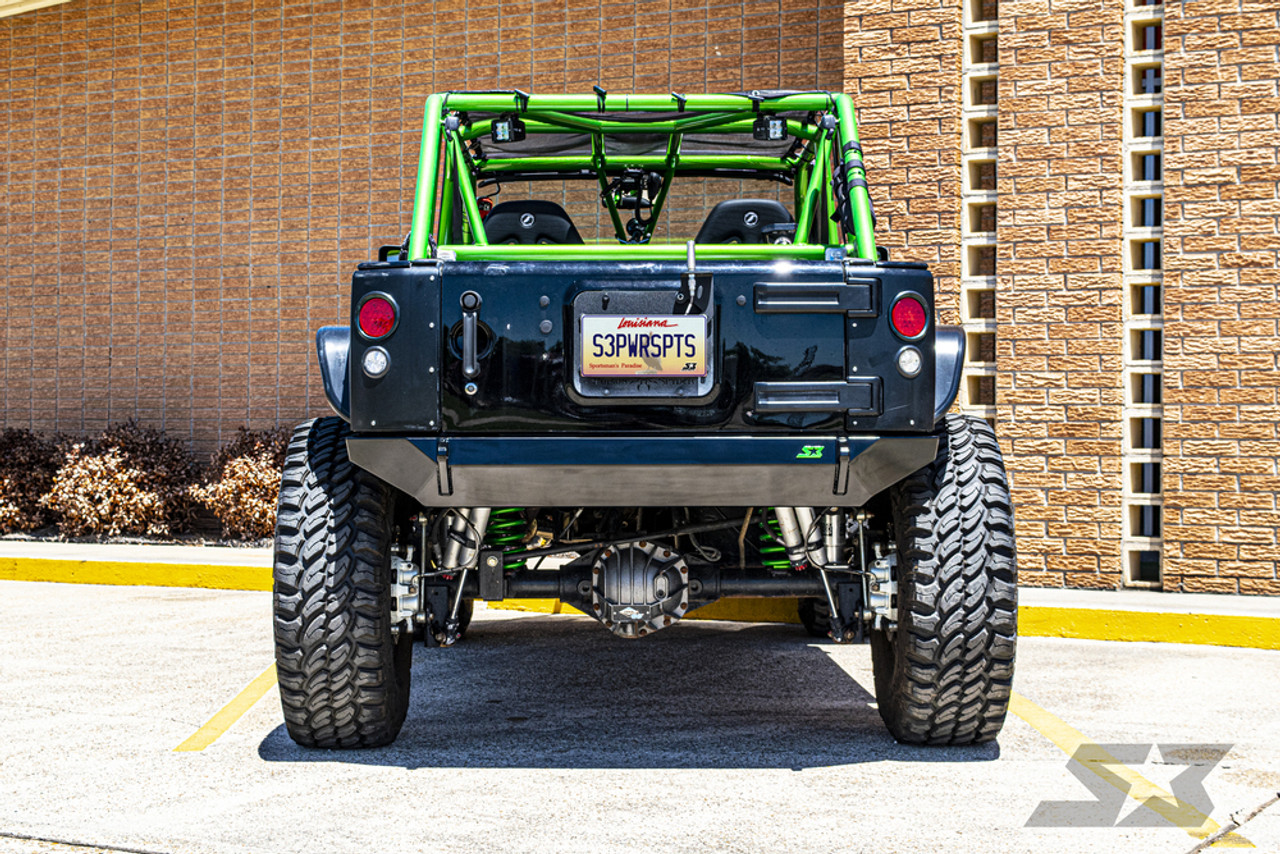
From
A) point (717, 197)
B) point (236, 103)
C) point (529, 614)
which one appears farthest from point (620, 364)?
point (236, 103)

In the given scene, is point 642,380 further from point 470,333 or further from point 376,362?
point 376,362

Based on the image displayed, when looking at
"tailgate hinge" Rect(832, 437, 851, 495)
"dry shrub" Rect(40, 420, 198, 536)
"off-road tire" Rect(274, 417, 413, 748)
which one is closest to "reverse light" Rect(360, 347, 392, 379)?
"off-road tire" Rect(274, 417, 413, 748)

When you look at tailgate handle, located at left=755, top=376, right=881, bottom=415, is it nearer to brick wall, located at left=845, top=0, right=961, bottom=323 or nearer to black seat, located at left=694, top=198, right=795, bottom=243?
black seat, located at left=694, top=198, right=795, bottom=243

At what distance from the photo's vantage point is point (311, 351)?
11695mm

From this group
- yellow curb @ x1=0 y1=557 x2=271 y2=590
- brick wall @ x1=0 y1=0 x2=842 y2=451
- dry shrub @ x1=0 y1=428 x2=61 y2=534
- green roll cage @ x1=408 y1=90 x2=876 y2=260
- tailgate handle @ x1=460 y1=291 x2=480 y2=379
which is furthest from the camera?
dry shrub @ x1=0 y1=428 x2=61 y2=534

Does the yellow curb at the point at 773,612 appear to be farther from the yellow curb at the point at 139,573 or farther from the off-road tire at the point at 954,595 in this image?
the off-road tire at the point at 954,595

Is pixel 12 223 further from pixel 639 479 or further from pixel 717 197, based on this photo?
pixel 639 479

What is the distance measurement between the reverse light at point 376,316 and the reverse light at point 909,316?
5.04 feet

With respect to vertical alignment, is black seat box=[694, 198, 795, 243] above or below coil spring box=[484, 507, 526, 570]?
above

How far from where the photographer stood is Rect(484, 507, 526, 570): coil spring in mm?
4922

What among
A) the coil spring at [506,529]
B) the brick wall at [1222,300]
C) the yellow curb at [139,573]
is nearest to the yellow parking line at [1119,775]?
the coil spring at [506,529]

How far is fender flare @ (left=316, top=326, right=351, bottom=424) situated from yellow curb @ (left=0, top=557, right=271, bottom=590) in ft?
17.0

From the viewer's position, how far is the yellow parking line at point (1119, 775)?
335 centimetres

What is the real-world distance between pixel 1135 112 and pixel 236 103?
27.3ft
